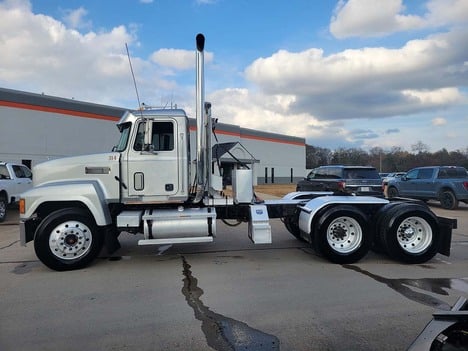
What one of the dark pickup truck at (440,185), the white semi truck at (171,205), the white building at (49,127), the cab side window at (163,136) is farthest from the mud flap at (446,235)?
the white building at (49,127)

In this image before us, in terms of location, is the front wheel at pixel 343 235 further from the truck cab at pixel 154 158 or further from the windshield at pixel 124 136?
the windshield at pixel 124 136

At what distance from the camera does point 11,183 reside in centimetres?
1580

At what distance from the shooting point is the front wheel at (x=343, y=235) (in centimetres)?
779

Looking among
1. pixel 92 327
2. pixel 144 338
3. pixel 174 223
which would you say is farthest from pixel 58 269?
pixel 144 338

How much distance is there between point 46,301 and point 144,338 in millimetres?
2088

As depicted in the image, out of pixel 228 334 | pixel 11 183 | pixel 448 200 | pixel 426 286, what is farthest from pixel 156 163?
pixel 448 200

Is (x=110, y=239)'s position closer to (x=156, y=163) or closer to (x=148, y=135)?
(x=156, y=163)

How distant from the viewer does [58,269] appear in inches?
288

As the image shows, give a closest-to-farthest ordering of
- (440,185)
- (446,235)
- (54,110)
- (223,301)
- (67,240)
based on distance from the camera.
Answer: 1. (223,301)
2. (67,240)
3. (446,235)
4. (440,185)
5. (54,110)

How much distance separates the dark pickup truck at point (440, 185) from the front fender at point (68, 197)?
1675 centimetres

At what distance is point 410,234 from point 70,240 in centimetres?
638

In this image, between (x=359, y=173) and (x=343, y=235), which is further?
(x=359, y=173)

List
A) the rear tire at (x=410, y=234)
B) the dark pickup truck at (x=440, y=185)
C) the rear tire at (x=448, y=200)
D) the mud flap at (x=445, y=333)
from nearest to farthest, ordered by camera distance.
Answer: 1. the mud flap at (x=445, y=333)
2. the rear tire at (x=410, y=234)
3. the dark pickup truck at (x=440, y=185)
4. the rear tire at (x=448, y=200)

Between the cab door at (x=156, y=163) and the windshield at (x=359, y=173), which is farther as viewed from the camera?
the windshield at (x=359, y=173)
